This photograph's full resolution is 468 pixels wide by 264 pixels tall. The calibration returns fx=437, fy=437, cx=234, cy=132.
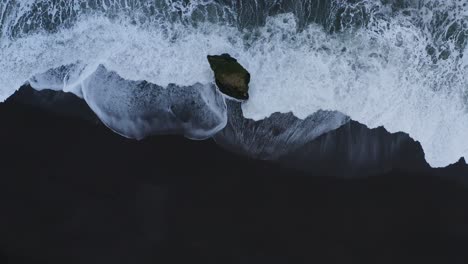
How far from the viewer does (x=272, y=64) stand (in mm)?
6598

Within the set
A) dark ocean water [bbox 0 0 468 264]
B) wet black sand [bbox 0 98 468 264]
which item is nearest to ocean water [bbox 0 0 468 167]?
dark ocean water [bbox 0 0 468 264]

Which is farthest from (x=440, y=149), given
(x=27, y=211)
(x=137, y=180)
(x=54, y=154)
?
(x=27, y=211)

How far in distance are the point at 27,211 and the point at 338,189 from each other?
4.67m

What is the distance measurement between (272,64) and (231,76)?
25.6 inches

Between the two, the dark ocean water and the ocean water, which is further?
the ocean water

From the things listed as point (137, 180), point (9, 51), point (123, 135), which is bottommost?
point (137, 180)

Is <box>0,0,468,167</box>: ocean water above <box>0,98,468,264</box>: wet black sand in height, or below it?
above

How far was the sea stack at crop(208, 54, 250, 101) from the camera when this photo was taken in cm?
651

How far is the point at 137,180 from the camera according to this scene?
6.53 metres

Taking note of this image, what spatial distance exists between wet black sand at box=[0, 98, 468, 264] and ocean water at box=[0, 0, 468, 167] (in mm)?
500

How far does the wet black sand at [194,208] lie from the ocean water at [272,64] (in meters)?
0.50

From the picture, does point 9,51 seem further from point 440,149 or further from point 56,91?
point 440,149

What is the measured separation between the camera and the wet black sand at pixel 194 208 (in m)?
6.45

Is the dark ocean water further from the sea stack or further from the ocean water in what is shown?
the sea stack
